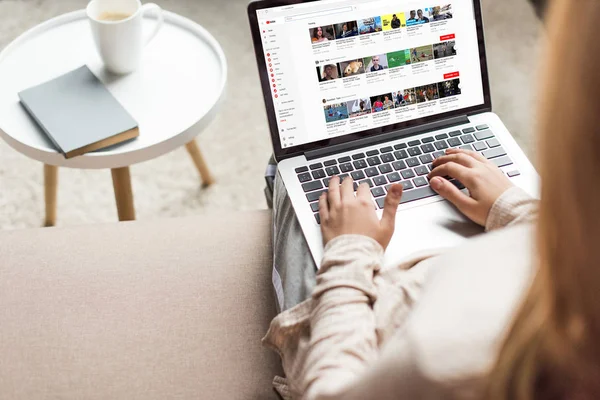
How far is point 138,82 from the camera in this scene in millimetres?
1221

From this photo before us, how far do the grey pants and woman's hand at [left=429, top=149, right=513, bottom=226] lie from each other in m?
0.20

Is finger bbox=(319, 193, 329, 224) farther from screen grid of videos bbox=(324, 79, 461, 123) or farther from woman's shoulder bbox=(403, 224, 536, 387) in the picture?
woman's shoulder bbox=(403, 224, 536, 387)

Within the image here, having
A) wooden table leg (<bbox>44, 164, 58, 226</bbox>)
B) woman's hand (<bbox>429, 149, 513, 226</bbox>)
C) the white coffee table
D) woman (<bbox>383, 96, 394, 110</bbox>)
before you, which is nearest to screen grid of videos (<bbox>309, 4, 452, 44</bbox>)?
woman (<bbox>383, 96, 394, 110</bbox>)

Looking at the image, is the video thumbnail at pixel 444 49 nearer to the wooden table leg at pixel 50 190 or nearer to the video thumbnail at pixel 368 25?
the video thumbnail at pixel 368 25

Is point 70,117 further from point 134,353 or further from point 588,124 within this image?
point 588,124

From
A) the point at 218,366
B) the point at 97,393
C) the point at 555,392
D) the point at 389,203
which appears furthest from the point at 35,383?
the point at 555,392

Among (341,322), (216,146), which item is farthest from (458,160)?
(216,146)

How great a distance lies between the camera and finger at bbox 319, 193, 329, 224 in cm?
85

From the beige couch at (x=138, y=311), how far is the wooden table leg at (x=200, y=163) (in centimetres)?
51

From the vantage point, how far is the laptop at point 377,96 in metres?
0.92

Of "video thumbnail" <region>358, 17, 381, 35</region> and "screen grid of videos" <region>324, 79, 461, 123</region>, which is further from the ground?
"video thumbnail" <region>358, 17, 381, 35</region>

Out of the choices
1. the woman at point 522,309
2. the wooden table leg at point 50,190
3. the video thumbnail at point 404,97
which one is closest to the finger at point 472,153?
the video thumbnail at point 404,97

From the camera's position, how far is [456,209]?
0.89 metres

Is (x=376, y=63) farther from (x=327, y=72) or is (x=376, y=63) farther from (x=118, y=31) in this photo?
(x=118, y=31)
